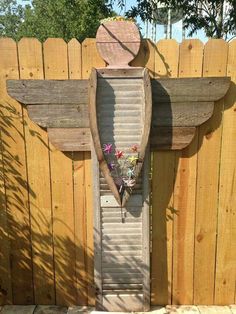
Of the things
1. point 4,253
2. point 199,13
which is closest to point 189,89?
point 4,253

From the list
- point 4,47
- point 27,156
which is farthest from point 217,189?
point 4,47

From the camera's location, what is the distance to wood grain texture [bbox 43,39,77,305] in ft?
9.05

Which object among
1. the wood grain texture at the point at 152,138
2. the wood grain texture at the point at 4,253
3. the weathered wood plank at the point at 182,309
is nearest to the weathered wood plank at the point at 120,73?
the wood grain texture at the point at 152,138

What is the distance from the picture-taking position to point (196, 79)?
2.74m

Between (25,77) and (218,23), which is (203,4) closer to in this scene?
(218,23)

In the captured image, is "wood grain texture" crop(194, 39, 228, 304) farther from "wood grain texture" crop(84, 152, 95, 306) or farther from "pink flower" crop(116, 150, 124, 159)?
"wood grain texture" crop(84, 152, 95, 306)

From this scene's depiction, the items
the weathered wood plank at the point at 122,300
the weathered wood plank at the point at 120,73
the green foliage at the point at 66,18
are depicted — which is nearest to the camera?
the weathered wood plank at the point at 120,73

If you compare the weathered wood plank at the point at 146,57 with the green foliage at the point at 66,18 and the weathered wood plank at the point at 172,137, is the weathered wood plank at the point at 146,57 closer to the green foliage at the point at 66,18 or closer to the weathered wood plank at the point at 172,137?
the weathered wood plank at the point at 172,137

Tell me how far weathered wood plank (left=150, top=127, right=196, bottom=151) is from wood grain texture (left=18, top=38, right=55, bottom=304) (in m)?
0.86

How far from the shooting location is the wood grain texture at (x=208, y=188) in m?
2.75

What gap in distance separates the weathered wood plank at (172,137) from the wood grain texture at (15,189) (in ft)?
3.45

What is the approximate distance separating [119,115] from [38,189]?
2.99 ft

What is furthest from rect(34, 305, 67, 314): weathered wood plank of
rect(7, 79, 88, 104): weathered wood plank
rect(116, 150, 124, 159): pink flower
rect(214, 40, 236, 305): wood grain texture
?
rect(7, 79, 88, 104): weathered wood plank

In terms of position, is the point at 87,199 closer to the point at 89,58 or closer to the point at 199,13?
the point at 89,58
